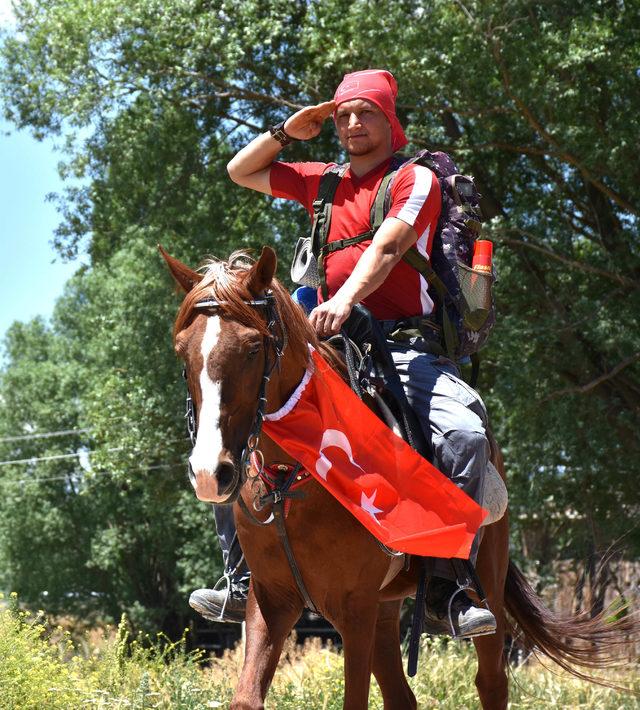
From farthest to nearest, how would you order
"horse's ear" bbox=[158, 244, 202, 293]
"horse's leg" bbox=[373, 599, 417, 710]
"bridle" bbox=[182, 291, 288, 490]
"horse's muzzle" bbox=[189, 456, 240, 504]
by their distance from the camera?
"horse's leg" bbox=[373, 599, 417, 710]
"horse's ear" bbox=[158, 244, 202, 293]
"bridle" bbox=[182, 291, 288, 490]
"horse's muzzle" bbox=[189, 456, 240, 504]

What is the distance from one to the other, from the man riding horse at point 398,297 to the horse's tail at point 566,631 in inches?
57.8

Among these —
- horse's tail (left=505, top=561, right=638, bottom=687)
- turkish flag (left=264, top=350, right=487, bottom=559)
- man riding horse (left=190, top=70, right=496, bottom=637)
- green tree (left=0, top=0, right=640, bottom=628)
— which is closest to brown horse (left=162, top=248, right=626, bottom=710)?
turkish flag (left=264, top=350, right=487, bottom=559)

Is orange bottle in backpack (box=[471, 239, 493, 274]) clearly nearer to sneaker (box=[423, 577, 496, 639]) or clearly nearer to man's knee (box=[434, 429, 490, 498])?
man's knee (box=[434, 429, 490, 498])

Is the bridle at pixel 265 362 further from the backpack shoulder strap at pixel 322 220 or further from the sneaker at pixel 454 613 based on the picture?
the sneaker at pixel 454 613

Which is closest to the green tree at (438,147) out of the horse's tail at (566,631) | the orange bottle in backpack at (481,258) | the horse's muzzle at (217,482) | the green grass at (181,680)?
the green grass at (181,680)

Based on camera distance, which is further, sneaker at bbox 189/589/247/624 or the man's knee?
sneaker at bbox 189/589/247/624

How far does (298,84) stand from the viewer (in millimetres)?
18391

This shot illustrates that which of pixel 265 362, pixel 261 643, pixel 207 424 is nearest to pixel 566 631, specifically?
pixel 261 643

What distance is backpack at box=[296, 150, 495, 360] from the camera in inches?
209

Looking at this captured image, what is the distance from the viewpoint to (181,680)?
7629 millimetres

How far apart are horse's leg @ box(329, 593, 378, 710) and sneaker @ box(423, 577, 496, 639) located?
59cm

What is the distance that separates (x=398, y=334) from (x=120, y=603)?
35.7 meters

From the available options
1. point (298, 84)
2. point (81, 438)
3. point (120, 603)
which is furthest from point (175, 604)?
point (298, 84)

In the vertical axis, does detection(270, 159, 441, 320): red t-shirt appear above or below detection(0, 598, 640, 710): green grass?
above
